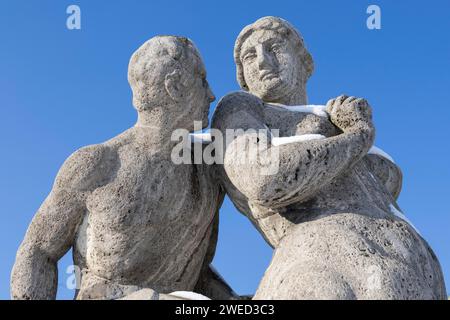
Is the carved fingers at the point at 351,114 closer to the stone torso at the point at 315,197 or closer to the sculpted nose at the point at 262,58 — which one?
the stone torso at the point at 315,197

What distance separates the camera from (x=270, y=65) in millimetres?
5055

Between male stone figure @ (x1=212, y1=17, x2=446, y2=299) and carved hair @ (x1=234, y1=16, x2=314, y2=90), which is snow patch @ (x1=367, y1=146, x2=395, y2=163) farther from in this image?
carved hair @ (x1=234, y1=16, x2=314, y2=90)

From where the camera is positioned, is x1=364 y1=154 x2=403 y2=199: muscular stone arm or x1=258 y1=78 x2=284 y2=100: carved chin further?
x1=258 y1=78 x2=284 y2=100: carved chin

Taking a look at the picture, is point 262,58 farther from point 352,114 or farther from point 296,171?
point 296,171

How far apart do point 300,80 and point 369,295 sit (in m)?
2.13

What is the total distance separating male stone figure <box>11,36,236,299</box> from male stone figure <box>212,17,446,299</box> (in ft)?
0.96

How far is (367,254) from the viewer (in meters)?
3.78

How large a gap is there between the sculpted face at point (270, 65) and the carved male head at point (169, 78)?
2.12 feet

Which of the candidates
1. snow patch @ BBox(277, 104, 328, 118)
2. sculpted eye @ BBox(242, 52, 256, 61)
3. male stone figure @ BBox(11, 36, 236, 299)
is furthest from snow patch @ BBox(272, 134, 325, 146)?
sculpted eye @ BBox(242, 52, 256, 61)

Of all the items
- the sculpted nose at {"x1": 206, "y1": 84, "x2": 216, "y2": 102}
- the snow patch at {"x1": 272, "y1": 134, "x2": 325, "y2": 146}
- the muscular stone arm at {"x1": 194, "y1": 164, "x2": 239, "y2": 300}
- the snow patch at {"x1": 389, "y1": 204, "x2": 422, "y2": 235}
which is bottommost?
the muscular stone arm at {"x1": 194, "y1": 164, "x2": 239, "y2": 300}

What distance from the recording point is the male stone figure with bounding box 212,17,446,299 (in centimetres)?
367

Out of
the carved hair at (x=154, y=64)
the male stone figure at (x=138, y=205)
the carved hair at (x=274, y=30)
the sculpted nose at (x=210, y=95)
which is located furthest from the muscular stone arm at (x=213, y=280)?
the carved hair at (x=274, y=30)

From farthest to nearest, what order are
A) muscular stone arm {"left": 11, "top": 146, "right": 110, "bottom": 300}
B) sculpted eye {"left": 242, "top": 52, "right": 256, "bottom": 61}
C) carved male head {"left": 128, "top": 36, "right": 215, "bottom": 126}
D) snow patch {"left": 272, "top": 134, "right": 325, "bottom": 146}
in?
sculpted eye {"left": 242, "top": 52, "right": 256, "bottom": 61}
carved male head {"left": 128, "top": 36, "right": 215, "bottom": 126}
muscular stone arm {"left": 11, "top": 146, "right": 110, "bottom": 300}
snow patch {"left": 272, "top": 134, "right": 325, "bottom": 146}

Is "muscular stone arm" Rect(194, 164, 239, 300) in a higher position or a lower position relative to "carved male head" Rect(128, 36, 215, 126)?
lower
